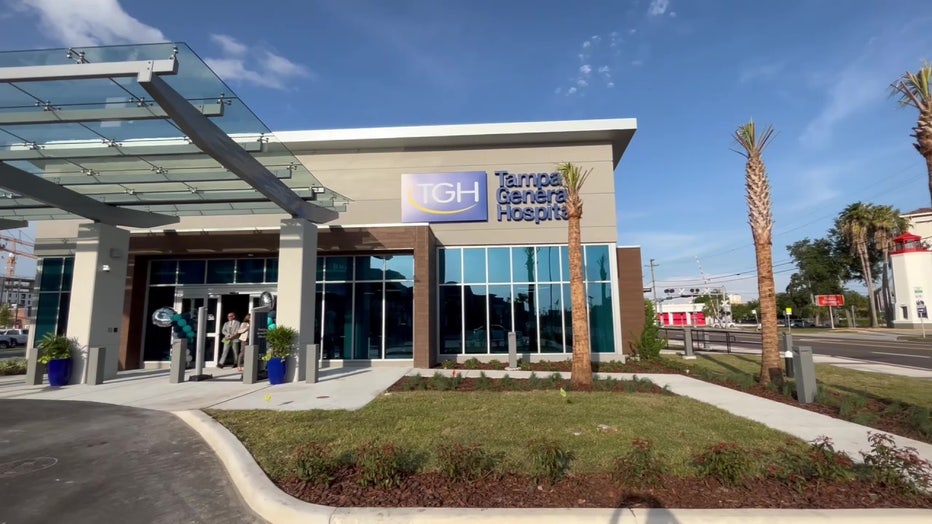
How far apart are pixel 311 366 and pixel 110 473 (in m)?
6.72

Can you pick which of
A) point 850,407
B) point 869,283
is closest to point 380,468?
point 850,407

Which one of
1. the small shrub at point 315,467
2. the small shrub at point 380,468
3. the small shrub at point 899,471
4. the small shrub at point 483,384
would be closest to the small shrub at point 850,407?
the small shrub at point 899,471

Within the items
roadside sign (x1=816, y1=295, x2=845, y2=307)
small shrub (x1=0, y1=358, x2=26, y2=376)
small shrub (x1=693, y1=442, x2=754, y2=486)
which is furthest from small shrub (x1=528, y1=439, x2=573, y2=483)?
roadside sign (x1=816, y1=295, x2=845, y2=307)

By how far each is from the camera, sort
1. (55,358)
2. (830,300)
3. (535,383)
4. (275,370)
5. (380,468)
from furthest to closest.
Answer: (830,300)
(275,370)
(535,383)
(55,358)
(380,468)

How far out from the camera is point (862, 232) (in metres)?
55.5

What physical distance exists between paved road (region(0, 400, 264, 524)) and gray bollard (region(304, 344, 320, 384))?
4.13m

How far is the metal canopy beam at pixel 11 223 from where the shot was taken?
1374cm

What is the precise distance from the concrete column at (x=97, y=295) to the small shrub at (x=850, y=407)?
54.1 ft

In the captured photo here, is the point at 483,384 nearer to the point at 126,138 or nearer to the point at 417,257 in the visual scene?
the point at 417,257

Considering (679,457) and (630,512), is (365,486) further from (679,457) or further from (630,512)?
(679,457)

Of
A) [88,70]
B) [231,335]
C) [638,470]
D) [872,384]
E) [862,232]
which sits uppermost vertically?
[862,232]

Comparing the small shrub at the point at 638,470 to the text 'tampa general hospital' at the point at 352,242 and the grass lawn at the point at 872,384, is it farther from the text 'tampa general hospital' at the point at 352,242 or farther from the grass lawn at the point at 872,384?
the text 'tampa general hospital' at the point at 352,242

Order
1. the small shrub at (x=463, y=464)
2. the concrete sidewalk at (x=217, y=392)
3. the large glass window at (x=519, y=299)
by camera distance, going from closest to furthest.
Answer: the small shrub at (x=463, y=464)
the concrete sidewalk at (x=217, y=392)
the large glass window at (x=519, y=299)

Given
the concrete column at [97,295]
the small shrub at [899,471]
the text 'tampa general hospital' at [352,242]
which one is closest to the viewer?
the small shrub at [899,471]
